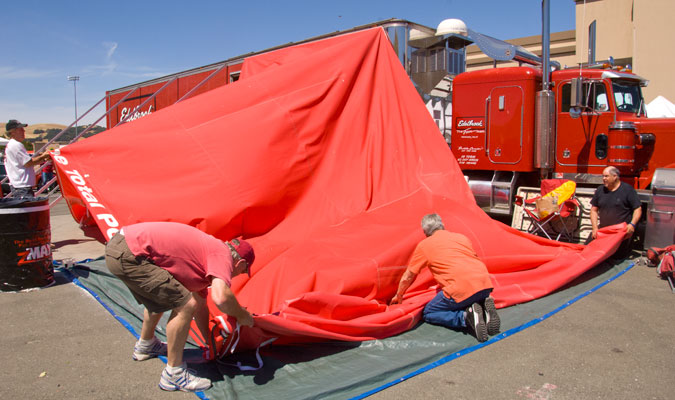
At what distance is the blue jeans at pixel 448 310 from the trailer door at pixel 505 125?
431cm

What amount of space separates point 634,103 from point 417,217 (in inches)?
177

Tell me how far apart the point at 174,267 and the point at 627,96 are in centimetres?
713

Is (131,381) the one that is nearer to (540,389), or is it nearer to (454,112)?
(540,389)

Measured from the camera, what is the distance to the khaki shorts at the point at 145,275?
10.3ft

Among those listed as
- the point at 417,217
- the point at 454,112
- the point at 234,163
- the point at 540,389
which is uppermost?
the point at 454,112

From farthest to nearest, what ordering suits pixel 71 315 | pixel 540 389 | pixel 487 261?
1. pixel 487 261
2. pixel 71 315
3. pixel 540 389

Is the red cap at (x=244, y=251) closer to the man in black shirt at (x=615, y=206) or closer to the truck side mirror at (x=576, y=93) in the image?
the man in black shirt at (x=615, y=206)

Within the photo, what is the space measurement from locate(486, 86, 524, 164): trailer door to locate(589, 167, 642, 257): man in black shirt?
5.16ft

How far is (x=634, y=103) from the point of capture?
7621 millimetres

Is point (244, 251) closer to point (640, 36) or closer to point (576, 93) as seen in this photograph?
point (576, 93)

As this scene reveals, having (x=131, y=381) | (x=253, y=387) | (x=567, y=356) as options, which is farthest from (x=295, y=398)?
(x=567, y=356)

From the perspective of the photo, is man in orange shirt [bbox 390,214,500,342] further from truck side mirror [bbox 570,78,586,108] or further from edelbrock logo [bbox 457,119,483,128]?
edelbrock logo [bbox 457,119,483,128]

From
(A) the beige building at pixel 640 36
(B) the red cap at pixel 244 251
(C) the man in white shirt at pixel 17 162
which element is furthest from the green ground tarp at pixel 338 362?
(A) the beige building at pixel 640 36

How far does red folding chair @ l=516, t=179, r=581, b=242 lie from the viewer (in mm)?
7020
